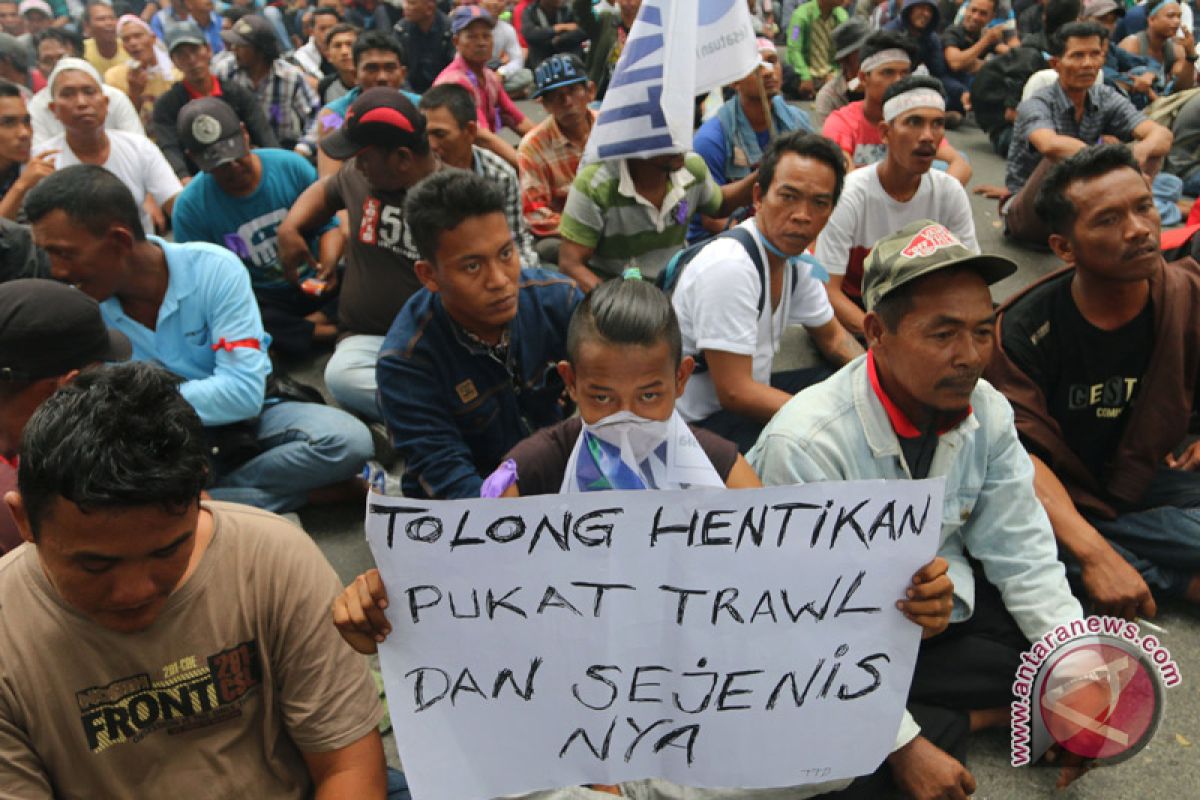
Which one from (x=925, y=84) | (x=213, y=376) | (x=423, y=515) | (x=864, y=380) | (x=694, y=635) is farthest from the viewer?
(x=925, y=84)

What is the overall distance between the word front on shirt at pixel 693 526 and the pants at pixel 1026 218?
4.56 meters

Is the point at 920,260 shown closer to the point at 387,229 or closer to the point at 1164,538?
the point at 1164,538

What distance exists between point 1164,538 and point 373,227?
127 inches

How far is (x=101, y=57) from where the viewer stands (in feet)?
31.7

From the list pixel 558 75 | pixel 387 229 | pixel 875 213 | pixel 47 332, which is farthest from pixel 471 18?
pixel 47 332

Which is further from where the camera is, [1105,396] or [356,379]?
[356,379]

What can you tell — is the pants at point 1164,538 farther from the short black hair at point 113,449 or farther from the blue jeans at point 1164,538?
the short black hair at point 113,449

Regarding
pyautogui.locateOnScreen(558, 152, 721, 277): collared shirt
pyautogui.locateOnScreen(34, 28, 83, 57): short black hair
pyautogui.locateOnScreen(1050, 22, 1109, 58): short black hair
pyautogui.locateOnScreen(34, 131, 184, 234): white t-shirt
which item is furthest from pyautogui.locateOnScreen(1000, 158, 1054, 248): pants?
pyautogui.locateOnScreen(34, 28, 83, 57): short black hair

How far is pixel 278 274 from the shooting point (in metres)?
5.04

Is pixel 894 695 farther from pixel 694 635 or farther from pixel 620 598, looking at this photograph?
pixel 620 598

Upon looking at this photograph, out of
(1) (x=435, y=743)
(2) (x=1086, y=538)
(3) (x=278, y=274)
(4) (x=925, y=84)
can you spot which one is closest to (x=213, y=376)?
(3) (x=278, y=274)

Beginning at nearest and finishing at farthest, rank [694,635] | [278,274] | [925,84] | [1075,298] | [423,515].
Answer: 1. [423,515]
2. [694,635]
3. [1075,298]
4. [925,84]
5. [278,274]

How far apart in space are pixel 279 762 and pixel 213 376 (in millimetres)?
1946

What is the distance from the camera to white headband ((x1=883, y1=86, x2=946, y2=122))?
4.52 meters
